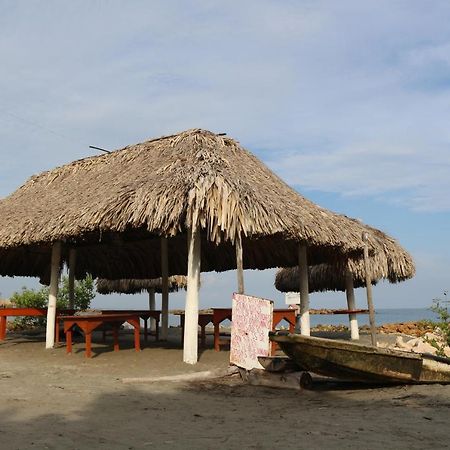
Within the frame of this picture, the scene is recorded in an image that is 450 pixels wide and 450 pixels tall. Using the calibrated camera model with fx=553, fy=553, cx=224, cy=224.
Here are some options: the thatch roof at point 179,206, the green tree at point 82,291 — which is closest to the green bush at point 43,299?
the green tree at point 82,291

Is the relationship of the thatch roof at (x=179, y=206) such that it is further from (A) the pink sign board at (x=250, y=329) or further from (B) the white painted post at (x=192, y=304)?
(A) the pink sign board at (x=250, y=329)

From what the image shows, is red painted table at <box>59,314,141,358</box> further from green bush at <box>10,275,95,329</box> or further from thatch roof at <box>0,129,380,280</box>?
green bush at <box>10,275,95,329</box>

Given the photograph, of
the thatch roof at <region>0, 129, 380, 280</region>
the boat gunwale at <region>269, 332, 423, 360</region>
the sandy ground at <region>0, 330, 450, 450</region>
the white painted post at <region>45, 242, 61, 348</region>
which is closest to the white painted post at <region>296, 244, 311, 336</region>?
the thatch roof at <region>0, 129, 380, 280</region>

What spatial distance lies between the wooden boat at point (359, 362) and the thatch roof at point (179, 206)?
188 cm

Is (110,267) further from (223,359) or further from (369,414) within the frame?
(369,414)

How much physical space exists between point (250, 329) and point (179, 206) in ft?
6.48

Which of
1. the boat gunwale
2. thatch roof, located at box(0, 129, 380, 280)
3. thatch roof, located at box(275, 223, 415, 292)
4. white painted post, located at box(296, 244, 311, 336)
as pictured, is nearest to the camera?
the boat gunwale

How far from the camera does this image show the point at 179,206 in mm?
7812

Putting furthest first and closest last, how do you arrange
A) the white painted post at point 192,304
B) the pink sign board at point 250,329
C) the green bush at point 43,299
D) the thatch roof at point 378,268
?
1. the green bush at point 43,299
2. the thatch roof at point 378,268
3. the white painted post at point 192,304
4. the pink sign board at point 250,329

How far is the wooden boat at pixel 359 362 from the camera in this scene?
6359mm

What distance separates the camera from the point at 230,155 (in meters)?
9.77

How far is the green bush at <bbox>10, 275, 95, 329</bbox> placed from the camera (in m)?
19.2

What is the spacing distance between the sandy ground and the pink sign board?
0.35m

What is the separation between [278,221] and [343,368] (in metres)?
2.47
